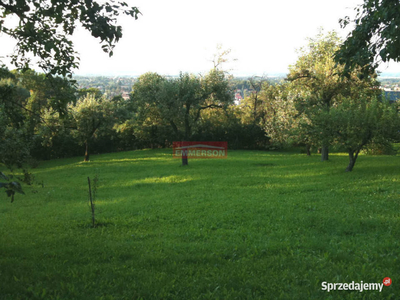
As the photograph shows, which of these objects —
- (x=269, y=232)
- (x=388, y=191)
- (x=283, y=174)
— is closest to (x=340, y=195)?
(x=388, y=191)

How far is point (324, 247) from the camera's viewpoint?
5961mm

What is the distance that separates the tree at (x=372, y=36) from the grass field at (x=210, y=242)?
402 cm

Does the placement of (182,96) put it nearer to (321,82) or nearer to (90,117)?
(321,82)

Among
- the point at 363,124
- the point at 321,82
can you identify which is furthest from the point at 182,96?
the point at 363,124

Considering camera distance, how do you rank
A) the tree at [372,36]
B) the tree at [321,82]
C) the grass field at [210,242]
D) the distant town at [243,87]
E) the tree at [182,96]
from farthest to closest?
the distant town at [243,87] < the tree at [182,96] < the tree at [321,82] < the tree at [372,36] < the grass field at [210,242]

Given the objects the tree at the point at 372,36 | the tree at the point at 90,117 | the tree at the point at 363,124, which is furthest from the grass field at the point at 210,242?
the tree at the point at 90,117

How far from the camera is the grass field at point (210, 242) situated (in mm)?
4461

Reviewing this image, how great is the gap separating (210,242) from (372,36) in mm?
7188

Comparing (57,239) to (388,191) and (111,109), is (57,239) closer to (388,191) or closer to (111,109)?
(388,191)

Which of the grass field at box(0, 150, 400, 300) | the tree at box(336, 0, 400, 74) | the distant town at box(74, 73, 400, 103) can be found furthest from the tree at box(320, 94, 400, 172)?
the tree at box(336, 0, 400, 74)

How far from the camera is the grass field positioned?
446 cm

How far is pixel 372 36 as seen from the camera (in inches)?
341

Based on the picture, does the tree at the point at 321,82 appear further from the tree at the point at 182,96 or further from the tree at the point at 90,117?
the tree at the point at 90,117

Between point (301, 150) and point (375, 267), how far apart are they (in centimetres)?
2846
